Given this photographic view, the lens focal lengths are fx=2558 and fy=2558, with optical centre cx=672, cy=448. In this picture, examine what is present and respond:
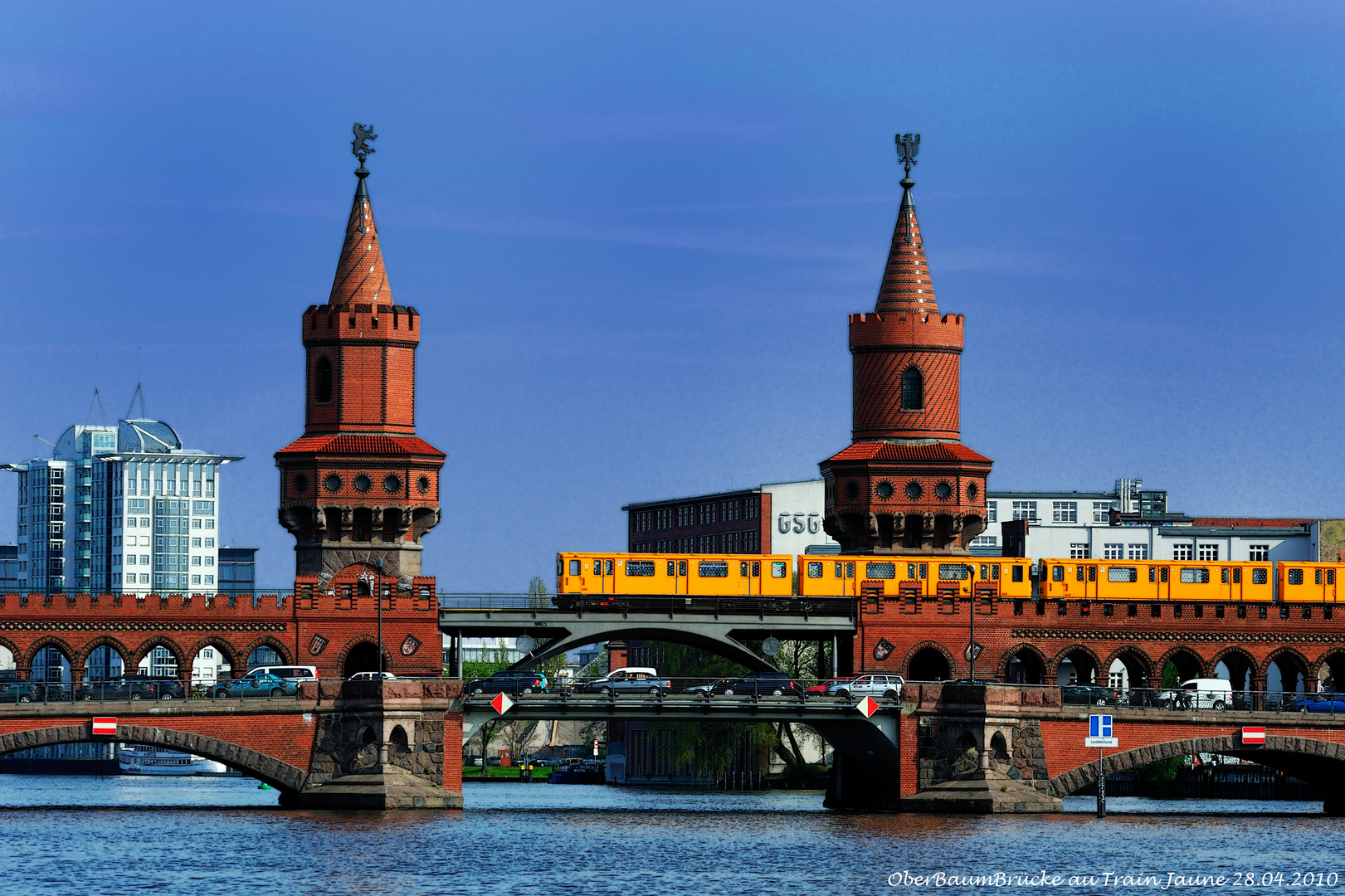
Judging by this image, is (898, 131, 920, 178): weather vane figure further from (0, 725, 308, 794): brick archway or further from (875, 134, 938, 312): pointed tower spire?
(0, 725, 308, 794): brick archway

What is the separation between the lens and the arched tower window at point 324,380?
125375 mm

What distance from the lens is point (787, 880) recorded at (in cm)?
8381

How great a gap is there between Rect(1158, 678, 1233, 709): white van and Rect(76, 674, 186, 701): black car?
142ft

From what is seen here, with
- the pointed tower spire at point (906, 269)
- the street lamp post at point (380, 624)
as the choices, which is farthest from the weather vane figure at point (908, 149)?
the street lamp post at point (380, 624)

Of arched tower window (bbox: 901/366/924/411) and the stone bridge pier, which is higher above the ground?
arched tower window (bbox: 901/366/924/411)

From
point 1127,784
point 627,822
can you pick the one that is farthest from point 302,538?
point 1127,784

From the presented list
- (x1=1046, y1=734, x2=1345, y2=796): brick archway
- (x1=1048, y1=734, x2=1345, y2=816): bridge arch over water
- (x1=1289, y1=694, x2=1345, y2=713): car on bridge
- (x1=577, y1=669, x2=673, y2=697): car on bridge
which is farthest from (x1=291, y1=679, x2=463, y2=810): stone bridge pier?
(x1=1289, y1=694, x2=1345, y2=713): car on bridge

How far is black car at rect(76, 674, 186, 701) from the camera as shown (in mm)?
106625

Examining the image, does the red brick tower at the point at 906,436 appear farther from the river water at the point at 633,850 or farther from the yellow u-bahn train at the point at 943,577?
the river water at the point at 633,850

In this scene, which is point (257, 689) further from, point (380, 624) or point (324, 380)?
point (324, 380)

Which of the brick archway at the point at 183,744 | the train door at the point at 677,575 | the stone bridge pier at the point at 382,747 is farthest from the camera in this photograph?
the train door at the point at 677,575

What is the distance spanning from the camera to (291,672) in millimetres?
111688

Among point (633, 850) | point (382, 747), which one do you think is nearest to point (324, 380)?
point (382, 747)

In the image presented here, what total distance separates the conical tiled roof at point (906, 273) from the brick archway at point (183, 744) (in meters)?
41.9
